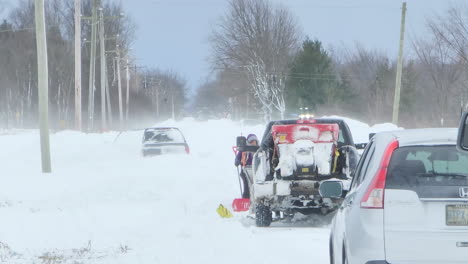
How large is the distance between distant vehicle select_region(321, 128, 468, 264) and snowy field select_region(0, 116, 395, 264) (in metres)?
3.52

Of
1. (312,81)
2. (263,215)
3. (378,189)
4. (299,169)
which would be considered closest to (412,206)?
(378,189)

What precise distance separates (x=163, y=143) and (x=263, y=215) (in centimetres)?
1745

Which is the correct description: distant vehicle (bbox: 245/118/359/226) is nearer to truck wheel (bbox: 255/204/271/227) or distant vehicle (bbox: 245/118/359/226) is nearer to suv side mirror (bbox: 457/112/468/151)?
truck wheel (bbox: 255/204/271/227)

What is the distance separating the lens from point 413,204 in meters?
5.72

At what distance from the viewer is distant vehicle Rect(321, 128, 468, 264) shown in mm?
5641

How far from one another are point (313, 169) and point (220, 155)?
74.1ft

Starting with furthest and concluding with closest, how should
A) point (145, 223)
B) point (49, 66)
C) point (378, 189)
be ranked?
point (49, 66) → point (145, 223) → point (378, 189)

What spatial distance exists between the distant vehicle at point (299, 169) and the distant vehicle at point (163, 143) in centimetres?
1674

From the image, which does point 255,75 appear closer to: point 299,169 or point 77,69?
point 77,69

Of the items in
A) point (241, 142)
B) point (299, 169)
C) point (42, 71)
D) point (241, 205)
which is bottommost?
point (241, 205)

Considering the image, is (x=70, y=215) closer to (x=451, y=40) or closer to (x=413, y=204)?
(x=413, y=204)

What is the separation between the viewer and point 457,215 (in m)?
5.67

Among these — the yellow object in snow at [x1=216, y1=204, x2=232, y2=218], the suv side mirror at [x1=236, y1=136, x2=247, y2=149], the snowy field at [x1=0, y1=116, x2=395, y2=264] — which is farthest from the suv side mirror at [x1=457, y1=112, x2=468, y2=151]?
the suv side mirror at [x1=236, y1=136, x2=247, y2=149]

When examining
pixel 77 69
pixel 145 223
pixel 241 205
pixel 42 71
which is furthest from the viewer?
pixel 77 69
